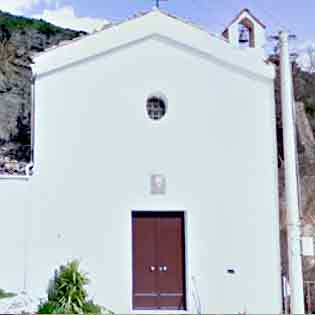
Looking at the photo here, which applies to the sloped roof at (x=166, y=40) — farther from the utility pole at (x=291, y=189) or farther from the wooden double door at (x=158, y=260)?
the wooden double door at (x=158, y=260)

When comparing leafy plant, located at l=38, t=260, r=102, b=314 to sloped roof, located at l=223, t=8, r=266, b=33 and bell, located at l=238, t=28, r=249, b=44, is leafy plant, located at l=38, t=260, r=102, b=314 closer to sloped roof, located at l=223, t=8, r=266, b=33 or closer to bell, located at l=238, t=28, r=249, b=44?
bell, located at l=238, t=28, r=249, b=44

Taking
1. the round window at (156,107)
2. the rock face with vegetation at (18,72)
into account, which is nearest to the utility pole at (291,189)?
the round window at (156,107)

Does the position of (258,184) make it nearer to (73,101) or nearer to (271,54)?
(73,101)

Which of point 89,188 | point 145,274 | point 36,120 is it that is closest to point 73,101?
point 36,120

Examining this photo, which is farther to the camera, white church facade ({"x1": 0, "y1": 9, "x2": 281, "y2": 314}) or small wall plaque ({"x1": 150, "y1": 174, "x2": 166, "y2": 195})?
small wall plaque ({"x1": 150, "y1": 174, "x2": 166, "y2": 195})

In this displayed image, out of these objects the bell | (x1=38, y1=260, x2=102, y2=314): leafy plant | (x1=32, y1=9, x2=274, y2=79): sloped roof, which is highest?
the bell

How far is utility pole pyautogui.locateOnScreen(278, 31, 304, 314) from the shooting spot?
43.6 ft

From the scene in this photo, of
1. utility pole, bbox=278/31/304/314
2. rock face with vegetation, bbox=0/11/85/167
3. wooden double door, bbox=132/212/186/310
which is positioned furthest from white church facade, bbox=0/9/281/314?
rock face with vegetation, bbox=0/11/85/167

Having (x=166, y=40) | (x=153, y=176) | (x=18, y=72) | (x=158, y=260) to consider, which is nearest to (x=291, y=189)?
(x=153, y=176)

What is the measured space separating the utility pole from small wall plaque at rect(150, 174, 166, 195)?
3671 mm

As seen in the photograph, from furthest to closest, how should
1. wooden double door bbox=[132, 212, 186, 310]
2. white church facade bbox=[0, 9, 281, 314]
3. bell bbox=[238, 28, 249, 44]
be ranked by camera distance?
bell bbox=[238, 28, 249, 44]
wooden double door bbox=[132, 212, 186, 310]
white church facade bbox=[0, 9, 281, 314]

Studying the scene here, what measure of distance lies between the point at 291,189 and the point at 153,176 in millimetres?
4109

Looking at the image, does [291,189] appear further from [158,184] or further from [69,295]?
[69,295]

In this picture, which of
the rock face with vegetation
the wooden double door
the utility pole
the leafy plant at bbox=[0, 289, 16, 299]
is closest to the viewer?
the utility pole
